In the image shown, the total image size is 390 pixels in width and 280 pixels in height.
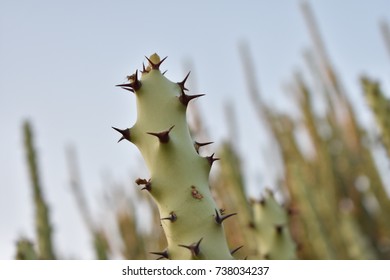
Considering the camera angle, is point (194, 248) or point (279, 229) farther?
point (279, 229)

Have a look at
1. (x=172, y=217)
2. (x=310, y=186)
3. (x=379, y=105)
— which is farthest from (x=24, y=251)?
(x=310, y=186)

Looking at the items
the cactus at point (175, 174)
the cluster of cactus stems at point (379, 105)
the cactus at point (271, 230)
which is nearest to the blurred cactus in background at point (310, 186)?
the cluster of cactus stems at point (379, 105)

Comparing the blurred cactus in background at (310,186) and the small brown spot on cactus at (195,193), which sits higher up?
the small brown spot on cactus at (195,193)

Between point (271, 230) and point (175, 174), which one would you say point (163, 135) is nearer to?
point (175, 174)

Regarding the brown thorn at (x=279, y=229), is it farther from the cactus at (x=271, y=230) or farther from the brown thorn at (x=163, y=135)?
the brown thorn at (x=163, y=135)

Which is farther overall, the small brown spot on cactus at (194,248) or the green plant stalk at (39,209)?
the green plant stalk at (39,209)

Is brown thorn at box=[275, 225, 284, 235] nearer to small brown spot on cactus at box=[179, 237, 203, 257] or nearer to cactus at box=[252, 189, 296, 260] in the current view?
cactus at box=[252, 189, 296, 260]

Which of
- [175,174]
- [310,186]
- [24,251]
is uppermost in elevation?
[175,174]
